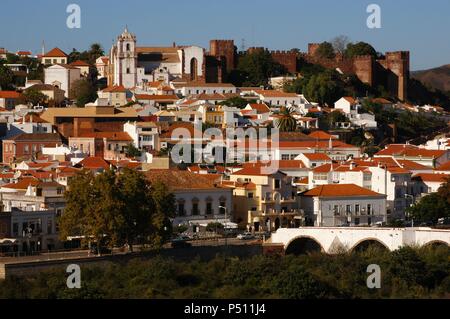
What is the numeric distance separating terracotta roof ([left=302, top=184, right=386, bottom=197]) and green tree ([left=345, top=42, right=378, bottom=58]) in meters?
34.4

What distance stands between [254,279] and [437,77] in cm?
6679

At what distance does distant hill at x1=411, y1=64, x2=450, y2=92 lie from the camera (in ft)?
322

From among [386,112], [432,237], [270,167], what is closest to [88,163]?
[270,167]

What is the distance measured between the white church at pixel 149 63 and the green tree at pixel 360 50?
33.0 feet

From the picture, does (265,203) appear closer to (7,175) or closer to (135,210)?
(135,210)

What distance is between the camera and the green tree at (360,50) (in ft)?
268

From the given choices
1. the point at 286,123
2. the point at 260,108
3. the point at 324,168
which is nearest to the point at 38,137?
the point at 286,123

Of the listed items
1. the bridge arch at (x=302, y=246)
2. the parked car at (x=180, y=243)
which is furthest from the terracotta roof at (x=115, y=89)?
the parked car at (x=180, y=243)

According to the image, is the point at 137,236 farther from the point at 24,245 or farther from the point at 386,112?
the point at 386,112

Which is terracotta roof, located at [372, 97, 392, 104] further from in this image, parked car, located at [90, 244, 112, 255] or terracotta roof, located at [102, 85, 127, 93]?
parked car, located at [90, 244, 112, 255]

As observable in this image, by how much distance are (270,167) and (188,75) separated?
26721 mm

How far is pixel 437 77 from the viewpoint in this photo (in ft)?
329

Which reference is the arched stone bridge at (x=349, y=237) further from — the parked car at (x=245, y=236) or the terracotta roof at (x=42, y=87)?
the terracotta roof at (x=42, y=87)

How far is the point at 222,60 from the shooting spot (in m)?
76.1
